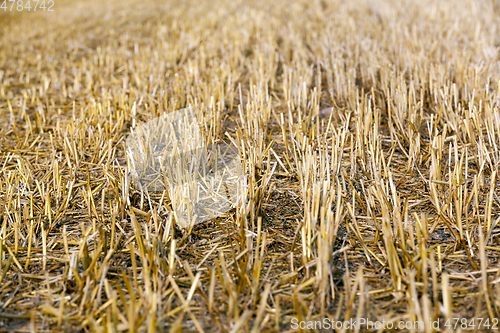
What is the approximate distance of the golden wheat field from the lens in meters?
1.17

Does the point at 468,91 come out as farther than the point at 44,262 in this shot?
Yes

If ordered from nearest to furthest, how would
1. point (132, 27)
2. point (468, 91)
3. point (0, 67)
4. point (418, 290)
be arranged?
point (418, 290) → point (468, 91) → point (0, 67) → point (132, 27)

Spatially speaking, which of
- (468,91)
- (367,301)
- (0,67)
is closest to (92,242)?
(367,301)

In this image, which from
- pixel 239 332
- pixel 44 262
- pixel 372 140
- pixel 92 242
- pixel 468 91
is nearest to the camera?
pixel 239 332

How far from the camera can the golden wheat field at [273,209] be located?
3.84 feet

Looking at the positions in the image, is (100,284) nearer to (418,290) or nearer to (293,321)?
(293,321)

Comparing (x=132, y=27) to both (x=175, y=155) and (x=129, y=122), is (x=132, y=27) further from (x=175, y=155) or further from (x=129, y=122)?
(x=175, y=155)

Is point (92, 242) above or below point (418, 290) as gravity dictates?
above

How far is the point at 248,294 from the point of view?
1.22m

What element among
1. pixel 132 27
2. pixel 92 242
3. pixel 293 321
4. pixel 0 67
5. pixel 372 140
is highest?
pixel 132 27

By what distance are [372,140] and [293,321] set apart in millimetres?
1138

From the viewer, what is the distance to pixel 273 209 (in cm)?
169

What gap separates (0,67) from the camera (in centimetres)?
393

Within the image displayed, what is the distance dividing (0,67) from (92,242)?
3.35 meters
